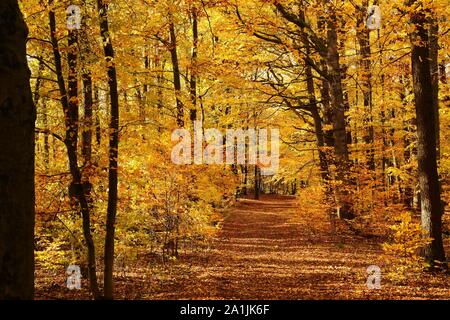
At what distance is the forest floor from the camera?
850cm

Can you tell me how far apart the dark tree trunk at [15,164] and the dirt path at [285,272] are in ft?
17.7

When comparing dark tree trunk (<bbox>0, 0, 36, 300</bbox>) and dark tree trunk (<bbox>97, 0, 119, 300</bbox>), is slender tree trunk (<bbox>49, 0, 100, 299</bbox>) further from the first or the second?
dark tree trunk (<bbox>0, 0, 36, 300</bbox>)

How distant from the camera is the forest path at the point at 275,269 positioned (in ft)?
28.5

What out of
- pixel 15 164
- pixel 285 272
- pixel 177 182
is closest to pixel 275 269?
pixel 285 272

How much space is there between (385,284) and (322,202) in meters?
7.14

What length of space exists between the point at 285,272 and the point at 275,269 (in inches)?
21.8

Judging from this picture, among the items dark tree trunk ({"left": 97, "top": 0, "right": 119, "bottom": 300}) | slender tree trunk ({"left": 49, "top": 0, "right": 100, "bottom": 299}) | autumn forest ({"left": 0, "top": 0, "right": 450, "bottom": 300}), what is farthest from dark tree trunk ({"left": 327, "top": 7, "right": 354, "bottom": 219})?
slender tree trunk ({"left": 49, "top": 0, "right": 100, "bottom": 299})

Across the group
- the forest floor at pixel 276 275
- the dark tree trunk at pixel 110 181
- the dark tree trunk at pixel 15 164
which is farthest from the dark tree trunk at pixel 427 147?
the dark tree trunk at pixel 15 164

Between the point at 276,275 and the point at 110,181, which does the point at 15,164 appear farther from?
the point at 276,275

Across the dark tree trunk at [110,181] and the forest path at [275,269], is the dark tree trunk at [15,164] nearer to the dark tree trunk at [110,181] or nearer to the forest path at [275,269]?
the dark tree trunk at [110,181]

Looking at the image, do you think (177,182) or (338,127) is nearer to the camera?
(177,182)

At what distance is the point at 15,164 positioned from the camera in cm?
335

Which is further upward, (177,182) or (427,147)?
(427,147)
